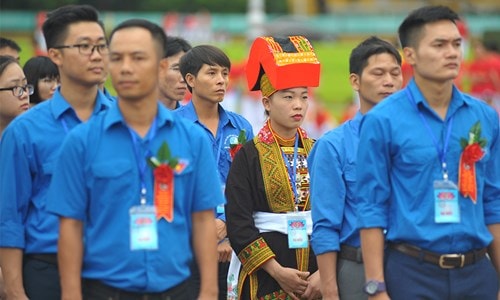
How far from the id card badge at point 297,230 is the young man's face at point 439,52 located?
167 centimetres

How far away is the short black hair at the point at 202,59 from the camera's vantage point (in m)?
8.27

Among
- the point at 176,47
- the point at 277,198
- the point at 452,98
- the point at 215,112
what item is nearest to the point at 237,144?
the point at 215,112

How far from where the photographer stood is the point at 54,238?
20.2ft

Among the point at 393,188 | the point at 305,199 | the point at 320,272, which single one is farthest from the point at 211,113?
the point at 393,188

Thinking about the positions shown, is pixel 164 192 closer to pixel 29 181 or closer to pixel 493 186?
pixel 29 181

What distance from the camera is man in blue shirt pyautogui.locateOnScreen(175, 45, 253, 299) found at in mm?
8062

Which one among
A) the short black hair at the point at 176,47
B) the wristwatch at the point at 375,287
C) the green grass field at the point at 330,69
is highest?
the green grass field at the point at 330,69

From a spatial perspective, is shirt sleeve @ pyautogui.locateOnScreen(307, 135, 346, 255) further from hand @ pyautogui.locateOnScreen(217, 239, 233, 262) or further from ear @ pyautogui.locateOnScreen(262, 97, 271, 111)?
hand @ pyautogui.locateOnScreen(217, 239, 233, 262)

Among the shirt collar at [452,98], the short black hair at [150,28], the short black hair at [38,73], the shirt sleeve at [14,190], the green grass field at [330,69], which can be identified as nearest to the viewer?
the short black hair at [150,28]

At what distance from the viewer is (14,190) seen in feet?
20.1

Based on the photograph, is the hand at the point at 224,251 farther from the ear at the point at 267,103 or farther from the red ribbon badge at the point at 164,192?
the red ribbon badge at the point at 164,192

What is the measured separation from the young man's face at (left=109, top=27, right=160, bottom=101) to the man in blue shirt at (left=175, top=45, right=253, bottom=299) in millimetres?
2586

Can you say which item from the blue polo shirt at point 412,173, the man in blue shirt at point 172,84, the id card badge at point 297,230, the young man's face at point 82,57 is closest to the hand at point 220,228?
the id card badge at point 297,230

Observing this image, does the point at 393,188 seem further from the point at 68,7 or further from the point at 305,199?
the point at 68,7
